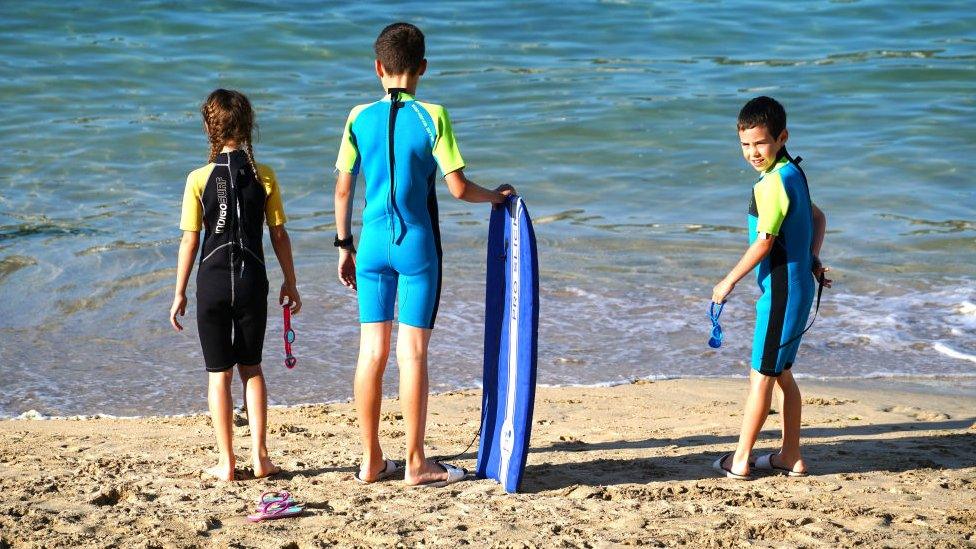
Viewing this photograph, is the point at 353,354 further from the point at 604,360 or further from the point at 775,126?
the point at 775,126

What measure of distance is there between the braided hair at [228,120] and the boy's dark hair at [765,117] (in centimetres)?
199

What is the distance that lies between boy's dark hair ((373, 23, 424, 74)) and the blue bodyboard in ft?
2.26

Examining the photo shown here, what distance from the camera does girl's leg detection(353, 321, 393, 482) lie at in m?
4.62

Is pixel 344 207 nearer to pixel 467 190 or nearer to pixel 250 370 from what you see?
pixel 467 190

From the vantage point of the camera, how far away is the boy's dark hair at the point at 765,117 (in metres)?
4.50

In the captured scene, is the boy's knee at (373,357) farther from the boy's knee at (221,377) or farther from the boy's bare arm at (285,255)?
the boy's knee at (221,377)

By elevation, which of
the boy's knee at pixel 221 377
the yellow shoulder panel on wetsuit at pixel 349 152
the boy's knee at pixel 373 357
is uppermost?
the yellow shoulder panel on wetsuit at pixel 349 152

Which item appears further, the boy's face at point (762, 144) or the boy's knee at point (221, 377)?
the boy's knee at point (221, 377)

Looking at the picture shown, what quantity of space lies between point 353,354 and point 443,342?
62 centimetres

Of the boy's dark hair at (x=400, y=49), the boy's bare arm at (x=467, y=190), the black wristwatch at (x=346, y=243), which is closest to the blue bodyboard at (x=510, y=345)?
the boy's bare arm at (x=467, y=190)

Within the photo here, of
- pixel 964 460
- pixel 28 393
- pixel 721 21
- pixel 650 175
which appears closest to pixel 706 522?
pixel 964 460

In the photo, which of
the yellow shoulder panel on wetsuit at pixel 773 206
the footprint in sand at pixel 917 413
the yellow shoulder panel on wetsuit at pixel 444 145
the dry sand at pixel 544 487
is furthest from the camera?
the footprint in sand at pixel 917 413

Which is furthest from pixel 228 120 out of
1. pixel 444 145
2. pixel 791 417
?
pixel 791 417

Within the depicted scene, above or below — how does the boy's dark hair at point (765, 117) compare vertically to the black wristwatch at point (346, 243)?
above
